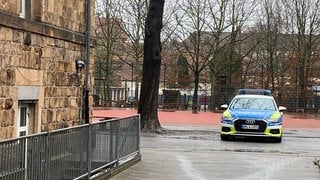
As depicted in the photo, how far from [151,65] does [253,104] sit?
437 cm

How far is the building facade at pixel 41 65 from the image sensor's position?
35.5 ft

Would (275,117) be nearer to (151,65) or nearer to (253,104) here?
(253,104)

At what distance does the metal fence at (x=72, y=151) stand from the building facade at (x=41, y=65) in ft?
4.62

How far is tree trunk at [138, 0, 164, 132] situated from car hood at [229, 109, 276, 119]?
3.81 meters

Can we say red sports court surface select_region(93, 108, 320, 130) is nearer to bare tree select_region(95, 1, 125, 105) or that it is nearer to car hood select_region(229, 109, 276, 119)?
car hood select_region(229, 109, 276, 119)

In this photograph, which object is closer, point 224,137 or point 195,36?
point 224,137

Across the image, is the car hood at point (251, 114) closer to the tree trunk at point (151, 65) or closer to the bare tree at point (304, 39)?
the tree trunk at point (151, 65)

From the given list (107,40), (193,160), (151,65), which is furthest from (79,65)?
(107,40)

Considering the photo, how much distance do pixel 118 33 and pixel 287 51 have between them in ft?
51.1

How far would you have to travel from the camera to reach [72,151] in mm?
Answer: 9945

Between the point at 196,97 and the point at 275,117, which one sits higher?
the point at 196,97

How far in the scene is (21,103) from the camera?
11727 millimetres

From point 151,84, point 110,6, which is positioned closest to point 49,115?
point 151,84

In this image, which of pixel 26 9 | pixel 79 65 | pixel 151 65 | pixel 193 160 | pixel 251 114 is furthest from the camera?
pixel 151 65
